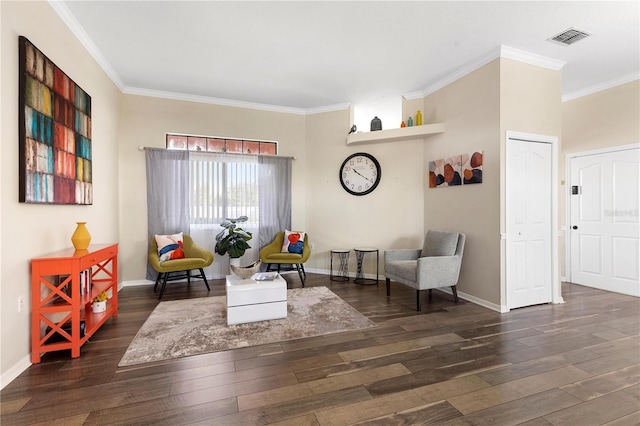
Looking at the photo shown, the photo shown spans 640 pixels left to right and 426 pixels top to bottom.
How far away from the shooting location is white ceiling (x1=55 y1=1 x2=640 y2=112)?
2.69 metres

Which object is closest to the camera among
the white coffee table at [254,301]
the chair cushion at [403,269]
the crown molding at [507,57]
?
the white coffee table at [254,301]

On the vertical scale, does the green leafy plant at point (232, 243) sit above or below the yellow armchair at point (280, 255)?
above

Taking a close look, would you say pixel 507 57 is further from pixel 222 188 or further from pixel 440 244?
pixel 222 188

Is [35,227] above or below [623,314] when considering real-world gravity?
above

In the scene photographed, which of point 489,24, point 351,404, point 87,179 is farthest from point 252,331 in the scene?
point 489,24

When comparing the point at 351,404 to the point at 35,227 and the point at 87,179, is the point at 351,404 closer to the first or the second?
the point at 35,227

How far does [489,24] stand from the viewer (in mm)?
2920

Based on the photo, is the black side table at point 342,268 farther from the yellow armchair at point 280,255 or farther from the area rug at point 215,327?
the area rug at point 215,327

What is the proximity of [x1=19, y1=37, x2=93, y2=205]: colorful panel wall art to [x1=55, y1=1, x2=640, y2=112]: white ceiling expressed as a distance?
27.5 inches

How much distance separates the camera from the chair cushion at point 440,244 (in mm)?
3746

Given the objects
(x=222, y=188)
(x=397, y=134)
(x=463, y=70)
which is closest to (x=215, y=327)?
(x=222, y=188)

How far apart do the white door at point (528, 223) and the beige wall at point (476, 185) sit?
166mm

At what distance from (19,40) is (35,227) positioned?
1394 millimetres

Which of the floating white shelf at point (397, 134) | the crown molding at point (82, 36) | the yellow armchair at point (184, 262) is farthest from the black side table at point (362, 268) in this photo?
the crown molding at point (82, 36)
